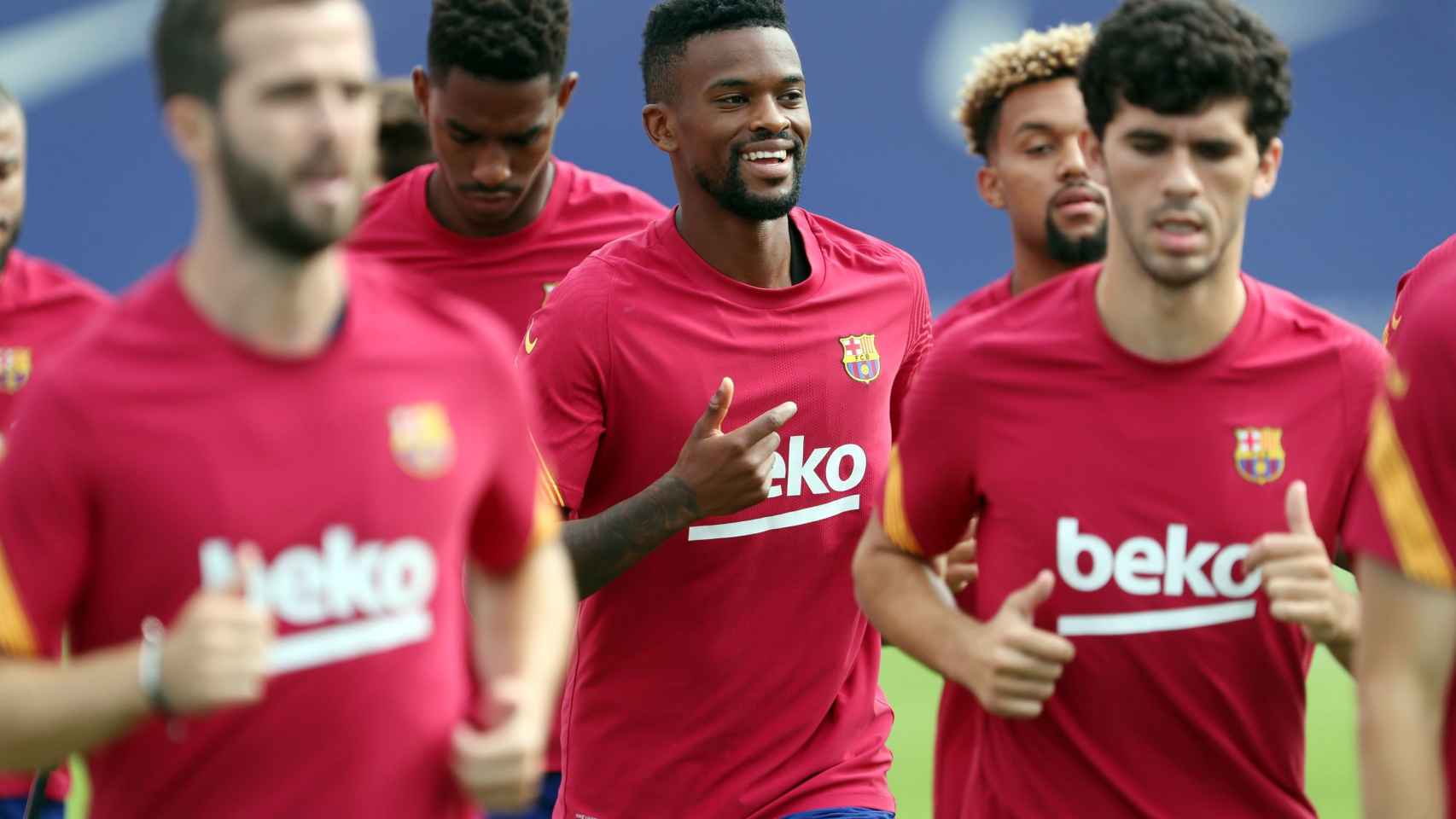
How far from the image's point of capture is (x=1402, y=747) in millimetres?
2920

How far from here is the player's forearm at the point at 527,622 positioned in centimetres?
301

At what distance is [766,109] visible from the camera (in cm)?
482

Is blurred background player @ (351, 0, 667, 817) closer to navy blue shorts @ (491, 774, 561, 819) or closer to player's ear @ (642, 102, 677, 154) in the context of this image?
navy blue shorts @ (491, 774, 561, 819)

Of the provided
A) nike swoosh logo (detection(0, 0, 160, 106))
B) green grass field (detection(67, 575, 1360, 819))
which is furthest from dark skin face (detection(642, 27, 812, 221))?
nike swoosh logo (detection(0, 0, 160, 106))

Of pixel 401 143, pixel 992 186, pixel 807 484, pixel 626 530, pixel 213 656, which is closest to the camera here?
pixel 213 656

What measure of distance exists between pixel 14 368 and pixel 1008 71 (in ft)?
9.64

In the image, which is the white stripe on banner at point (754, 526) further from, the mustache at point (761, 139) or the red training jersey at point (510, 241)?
the red training jersey at point (510, 241)

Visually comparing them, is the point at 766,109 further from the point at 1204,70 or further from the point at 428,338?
the point at 428,338

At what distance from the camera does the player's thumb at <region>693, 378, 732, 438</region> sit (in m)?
4.16

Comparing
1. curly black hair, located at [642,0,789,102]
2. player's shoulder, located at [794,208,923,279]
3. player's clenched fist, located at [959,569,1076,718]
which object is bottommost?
A: player's clenched fist, located at [959,569,1076,718]

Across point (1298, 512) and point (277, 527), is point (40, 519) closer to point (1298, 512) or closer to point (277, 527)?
point (277, 527)

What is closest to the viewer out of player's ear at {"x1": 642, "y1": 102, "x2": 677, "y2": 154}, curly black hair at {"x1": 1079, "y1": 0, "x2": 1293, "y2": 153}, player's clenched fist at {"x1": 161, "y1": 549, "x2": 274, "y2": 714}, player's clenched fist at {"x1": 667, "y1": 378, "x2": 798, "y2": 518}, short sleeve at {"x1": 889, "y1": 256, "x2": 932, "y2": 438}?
player's clenched fist at {"x1": 161, "y1": 549, "x2": 274, "y2": 714}

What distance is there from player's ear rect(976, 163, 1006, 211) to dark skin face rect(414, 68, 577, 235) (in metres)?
1.38

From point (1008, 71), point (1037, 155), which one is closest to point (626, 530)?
point (1037, 155)
